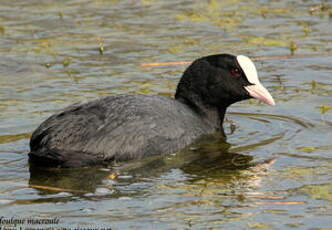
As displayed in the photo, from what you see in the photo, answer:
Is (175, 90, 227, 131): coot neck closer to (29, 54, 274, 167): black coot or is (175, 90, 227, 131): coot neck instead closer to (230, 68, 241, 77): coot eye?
(29, 54, 274, 167): black coot

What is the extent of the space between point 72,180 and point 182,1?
7.07 metres

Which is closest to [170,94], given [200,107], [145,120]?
[200,107]

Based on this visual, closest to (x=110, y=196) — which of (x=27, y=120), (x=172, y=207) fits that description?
(x=172, y=207)

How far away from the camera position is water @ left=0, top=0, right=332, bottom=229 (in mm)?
6121

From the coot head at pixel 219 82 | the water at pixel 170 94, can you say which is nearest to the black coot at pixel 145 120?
the coot head at pixel 219 82

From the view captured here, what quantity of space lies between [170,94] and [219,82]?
1.30m

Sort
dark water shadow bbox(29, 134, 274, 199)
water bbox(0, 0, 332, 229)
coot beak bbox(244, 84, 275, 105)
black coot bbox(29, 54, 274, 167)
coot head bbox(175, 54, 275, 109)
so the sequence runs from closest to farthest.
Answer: water bbox(0, 0, 332, 229)
dark water shadow bbox(29, 134, 274, 199)
black coot bbox(29, 54, 274, 167)
coot beak bbox(244, 84, 275, 105)
coot head bbox(175, 54, 275, 109)

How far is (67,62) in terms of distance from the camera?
10594 millimetres

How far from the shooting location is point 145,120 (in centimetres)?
745

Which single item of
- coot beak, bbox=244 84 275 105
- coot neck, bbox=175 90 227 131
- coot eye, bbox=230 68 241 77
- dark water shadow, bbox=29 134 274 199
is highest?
coot eye, bbox=230 68 241 77

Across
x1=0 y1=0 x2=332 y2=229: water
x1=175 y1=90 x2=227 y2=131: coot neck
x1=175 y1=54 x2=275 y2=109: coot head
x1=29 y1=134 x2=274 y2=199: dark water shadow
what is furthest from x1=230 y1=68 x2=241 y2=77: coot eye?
x1=29 y1=134 x2=274 y2=199: dark water shadow

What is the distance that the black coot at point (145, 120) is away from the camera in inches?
280

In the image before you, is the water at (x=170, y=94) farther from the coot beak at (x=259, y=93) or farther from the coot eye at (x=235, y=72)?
the coot eye at (x=235, y=72)

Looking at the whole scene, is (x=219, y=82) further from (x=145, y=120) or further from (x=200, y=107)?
(x=145, y=120)
